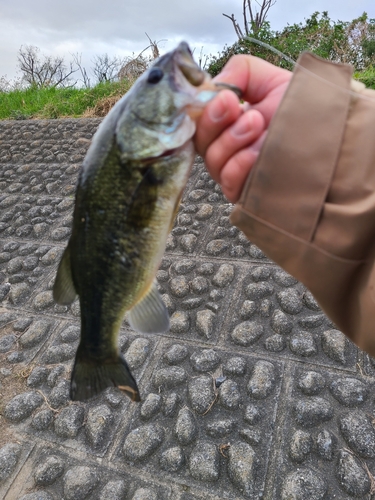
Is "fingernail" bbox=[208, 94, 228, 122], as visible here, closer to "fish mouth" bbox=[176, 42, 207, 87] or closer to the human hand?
the human hand

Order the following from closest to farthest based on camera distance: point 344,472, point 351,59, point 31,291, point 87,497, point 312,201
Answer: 1. point 312,201
2. point 344,472
3. point 87,497
4. point 31,291
5. point 351,59

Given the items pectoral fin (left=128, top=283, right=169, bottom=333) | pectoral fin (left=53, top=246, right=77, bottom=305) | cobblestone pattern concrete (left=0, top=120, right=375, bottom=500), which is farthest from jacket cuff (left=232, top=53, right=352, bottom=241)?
cobblestone pattern concrete (left=0, top=120, right=375, bottom=500)

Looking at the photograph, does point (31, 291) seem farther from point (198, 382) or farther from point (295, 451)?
point (295, 451)

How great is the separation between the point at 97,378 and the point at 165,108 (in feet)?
3.49

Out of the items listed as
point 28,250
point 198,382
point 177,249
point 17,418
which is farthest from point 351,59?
point 17,418

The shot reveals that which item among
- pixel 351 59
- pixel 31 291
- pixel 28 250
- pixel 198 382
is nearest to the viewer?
pixel 198 382

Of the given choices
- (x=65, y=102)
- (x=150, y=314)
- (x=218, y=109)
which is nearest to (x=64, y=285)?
(x=150, y=314)

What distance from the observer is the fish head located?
1387 millimetres

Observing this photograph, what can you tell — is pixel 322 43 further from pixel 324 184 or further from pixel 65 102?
pixel 324 184

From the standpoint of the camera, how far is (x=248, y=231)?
56.2 inches

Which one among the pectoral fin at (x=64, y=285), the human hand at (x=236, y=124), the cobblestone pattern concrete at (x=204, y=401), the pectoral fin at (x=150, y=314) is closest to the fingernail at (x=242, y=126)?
the human hand at (x=236, y=124)

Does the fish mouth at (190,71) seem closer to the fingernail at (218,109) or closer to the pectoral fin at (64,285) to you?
the fingernail at (218,109)

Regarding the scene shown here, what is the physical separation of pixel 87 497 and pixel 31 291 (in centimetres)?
221

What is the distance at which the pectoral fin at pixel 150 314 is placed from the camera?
5.17 feet
